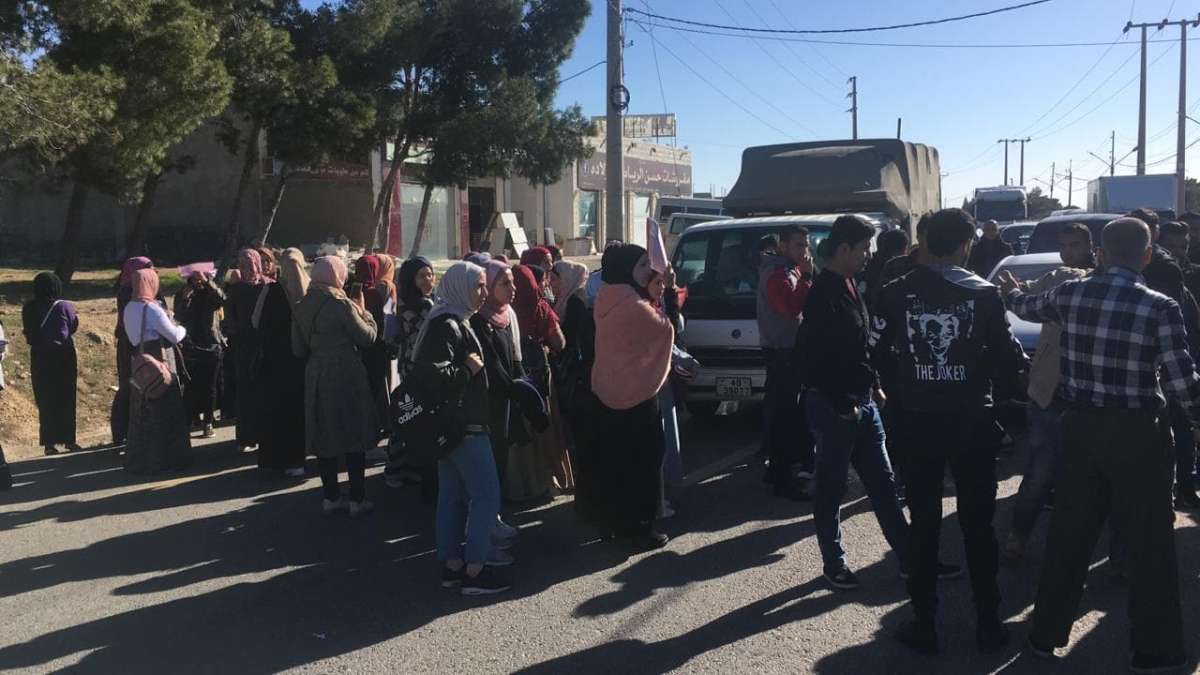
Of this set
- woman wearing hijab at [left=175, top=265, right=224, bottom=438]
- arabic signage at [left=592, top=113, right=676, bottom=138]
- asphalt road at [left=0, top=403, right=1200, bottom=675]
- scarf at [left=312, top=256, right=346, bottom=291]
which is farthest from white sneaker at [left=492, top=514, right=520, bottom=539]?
arabic signage at [left=592, top=113, right=676, bottom=138]

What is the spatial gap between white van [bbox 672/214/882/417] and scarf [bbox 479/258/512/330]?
2.49 metres

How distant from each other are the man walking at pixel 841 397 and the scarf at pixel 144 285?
17.7 feet

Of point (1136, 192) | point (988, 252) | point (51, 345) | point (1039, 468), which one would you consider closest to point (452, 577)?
point (1039, 468)

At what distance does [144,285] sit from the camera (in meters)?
8.04

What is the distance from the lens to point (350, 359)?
6.71 metres

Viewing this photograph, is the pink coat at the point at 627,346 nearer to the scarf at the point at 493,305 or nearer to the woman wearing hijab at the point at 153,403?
the scarf at the point at 493,305

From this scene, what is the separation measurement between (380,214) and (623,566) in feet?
72.4

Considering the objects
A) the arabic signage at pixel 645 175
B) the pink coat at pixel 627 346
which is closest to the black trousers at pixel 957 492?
the pink coat at pixel 627 346

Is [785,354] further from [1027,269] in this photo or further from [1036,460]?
[1027,269]

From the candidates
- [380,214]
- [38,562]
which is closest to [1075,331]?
[38,562]

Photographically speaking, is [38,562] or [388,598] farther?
[38,562]

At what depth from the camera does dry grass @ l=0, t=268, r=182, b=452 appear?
11.5 m

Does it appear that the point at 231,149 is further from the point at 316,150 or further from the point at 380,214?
the point at 380,214

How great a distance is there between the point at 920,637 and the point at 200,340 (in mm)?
7307
